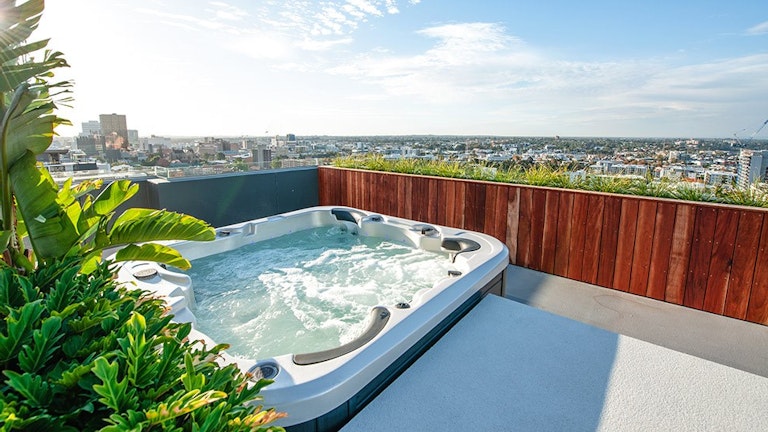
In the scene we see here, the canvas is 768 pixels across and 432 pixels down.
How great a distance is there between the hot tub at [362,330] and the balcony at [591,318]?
0.08m

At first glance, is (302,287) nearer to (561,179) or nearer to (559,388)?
(559,388)

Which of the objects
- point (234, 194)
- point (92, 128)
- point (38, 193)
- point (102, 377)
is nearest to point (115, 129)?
point (92, 128)

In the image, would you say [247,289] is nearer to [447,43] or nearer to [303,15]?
[303,15]

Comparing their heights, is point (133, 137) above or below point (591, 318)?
above

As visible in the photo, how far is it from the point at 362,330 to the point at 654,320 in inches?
77.9

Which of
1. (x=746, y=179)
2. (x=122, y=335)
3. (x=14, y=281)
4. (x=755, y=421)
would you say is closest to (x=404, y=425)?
(x=122, y=335)

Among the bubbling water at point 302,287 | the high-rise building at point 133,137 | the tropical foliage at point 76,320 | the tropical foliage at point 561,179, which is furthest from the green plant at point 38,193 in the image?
the high-rise building at point 133,137

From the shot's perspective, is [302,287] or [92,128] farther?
[92,128]

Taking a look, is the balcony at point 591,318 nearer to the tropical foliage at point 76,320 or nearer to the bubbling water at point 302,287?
the bubbling water at point 302,287

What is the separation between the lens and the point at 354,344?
177cm

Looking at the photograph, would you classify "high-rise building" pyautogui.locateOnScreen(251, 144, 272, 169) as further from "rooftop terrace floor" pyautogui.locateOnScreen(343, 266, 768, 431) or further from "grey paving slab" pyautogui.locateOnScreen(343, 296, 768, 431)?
"grey paving slab" pyautogui.locateOnScreen(343, 296, 768, 431)

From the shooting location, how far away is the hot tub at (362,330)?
1496 mm

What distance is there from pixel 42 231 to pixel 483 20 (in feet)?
16.4

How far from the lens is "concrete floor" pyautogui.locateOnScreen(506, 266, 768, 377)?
7.59 feet
